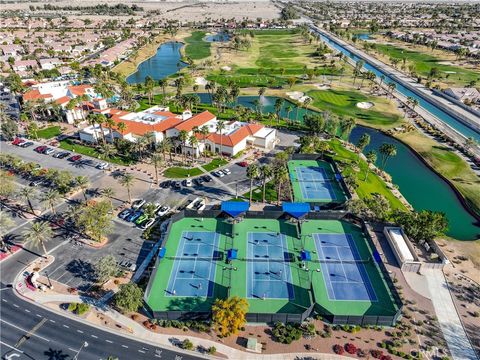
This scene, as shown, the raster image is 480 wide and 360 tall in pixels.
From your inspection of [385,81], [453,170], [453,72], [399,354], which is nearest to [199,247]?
[399,354]

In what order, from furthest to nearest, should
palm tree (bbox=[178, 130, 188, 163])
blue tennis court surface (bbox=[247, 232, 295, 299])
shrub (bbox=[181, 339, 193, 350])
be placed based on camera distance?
palm tree (bbox=[178, 130, 188, 163]) < blue tennis court surface (bbox=[247, 232, 295, 299]) < shrub (bbox=[181, 339, 193, 350])

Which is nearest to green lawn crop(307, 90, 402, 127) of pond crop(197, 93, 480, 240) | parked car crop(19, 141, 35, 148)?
pond crop(197, 93, 480, 240)

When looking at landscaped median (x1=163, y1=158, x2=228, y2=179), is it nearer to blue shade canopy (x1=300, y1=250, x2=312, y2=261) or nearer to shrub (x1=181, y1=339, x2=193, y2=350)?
blue shade canopy (x1=300, y1=250, x2=312, y2=261)

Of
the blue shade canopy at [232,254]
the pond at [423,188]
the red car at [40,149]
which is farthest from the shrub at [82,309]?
the pond at [423,188]

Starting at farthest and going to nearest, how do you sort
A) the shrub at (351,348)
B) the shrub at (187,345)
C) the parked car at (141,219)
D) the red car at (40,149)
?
the red car at (40,149)
the parked car at (141,219)
the shrub at (187,345)
the shrub at (351,348)

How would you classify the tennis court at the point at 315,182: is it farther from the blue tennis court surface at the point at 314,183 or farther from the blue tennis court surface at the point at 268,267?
the blue tennis court surface at the point at 268,267

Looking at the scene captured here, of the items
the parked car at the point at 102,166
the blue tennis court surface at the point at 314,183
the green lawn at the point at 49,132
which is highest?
the green lawn at the point at 49,132

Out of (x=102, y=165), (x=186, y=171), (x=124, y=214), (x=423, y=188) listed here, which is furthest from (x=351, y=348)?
(x=102, y=165)
